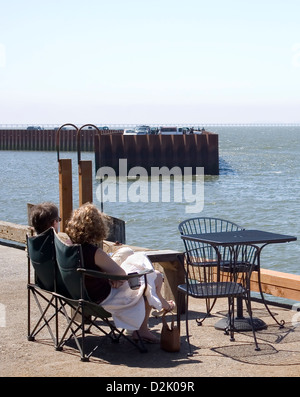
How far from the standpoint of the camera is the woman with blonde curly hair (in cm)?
553

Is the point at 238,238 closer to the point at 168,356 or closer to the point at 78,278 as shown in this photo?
the point at 168,356

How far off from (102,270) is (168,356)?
2.51 ft

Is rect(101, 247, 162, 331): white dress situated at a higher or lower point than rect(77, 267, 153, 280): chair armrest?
lower

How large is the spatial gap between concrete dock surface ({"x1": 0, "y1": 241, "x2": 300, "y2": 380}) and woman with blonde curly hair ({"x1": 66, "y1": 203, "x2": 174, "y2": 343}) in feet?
0.98

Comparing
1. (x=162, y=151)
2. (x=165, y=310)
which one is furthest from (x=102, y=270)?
(x=162, y=151)

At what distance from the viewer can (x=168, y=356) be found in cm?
562

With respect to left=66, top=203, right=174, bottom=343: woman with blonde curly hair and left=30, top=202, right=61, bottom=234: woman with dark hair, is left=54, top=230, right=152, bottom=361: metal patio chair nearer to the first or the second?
left=66, top=203, right=174, bottom=343: woman with blonde curly hair

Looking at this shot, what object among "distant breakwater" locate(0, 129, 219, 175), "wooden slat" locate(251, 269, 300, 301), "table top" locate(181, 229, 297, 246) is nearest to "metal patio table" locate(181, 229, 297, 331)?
"table top" locate(181, 229, 297, 246)

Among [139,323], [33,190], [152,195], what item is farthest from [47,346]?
[33,190]

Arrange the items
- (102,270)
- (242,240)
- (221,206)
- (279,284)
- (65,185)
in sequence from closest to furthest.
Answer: (102,270) → (242,240) → (279,284) → (65,185) → (221,206)

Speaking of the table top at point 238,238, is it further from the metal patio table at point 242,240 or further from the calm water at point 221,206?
the calm water at point 221,206

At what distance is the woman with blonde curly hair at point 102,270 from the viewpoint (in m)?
5.53

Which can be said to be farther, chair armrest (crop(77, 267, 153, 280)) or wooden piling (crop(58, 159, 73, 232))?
wooden piling (crop(58, 159, 73, 232))
